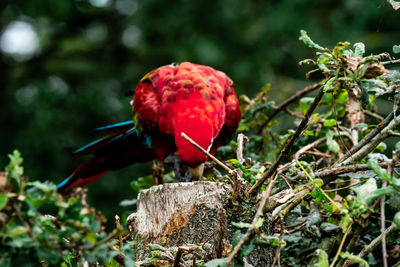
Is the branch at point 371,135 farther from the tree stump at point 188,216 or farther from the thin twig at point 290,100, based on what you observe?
the thin twig at point 290,100

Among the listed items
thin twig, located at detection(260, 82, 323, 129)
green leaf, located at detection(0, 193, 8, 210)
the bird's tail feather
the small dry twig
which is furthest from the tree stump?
the bird's tail feather

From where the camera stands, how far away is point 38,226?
107 cm

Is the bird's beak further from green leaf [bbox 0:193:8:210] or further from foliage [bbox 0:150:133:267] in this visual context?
green leaf [bbox 0:193:8:210]

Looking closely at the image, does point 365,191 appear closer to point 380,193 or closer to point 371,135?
point 380,193

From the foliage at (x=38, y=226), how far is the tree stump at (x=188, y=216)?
1.46ft

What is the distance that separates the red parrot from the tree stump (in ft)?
1.75

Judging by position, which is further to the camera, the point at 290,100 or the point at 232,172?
the point at 290,100

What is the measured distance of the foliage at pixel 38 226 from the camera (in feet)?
3.41

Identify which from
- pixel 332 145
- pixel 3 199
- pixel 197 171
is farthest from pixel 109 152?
pixel 3 199

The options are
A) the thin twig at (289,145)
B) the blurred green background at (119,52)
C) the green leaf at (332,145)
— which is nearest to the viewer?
the thin twig at (289,145)

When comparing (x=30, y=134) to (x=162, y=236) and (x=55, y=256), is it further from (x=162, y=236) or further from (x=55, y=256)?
(x=55, y=256)

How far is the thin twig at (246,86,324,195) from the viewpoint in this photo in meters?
1.47

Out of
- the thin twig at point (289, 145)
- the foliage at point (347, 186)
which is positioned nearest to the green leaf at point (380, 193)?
the foliage at point (347, 186)

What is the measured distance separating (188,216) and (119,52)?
520 centimetres
